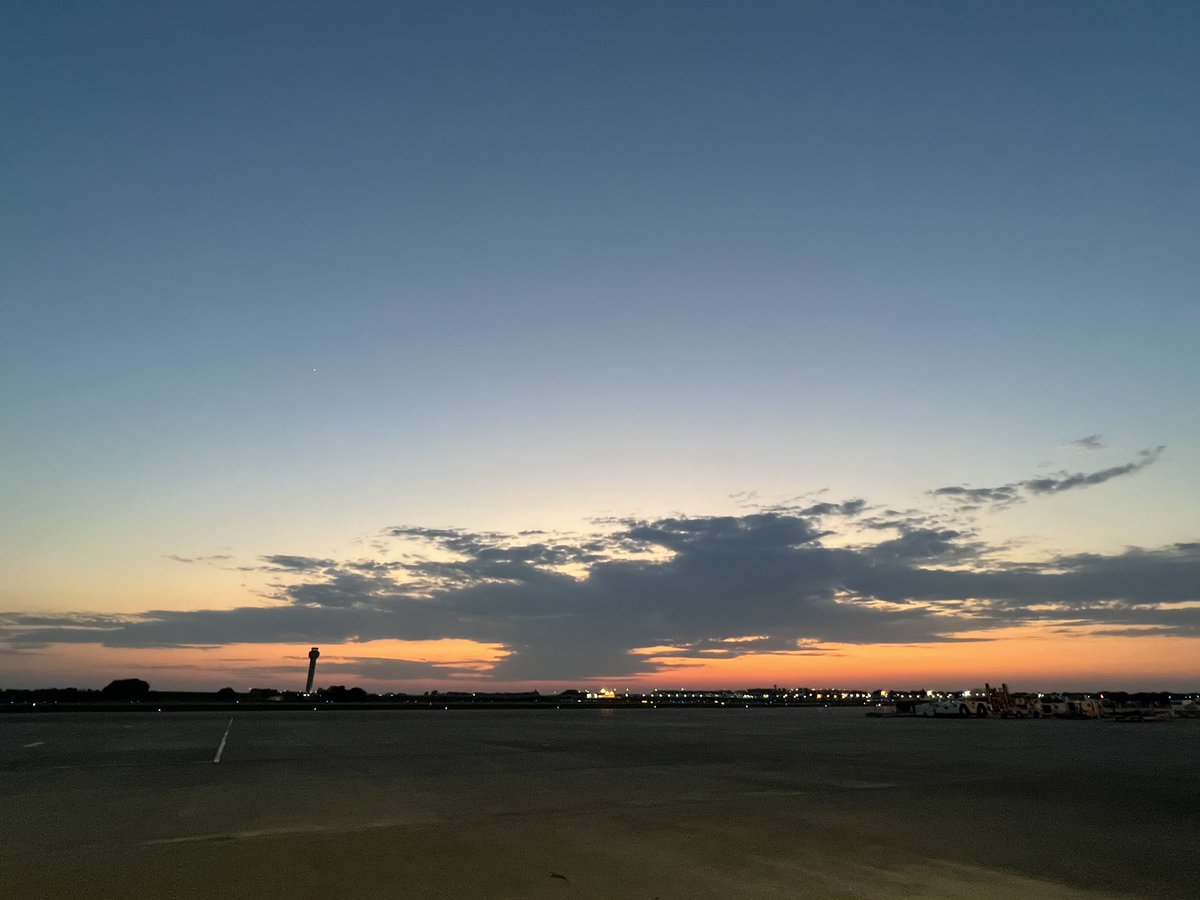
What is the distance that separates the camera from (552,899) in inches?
400

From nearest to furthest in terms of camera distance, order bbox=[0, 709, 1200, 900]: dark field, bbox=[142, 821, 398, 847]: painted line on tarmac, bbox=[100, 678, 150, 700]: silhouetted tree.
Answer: bbox=[0, 709, 1200, 900]: dark field < bbox=[142, 821, 398, 847]: painted line on tarmac < bbox=[100, 678, 150, 700]: silhouetted tree

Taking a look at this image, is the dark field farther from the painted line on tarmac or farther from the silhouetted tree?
the silhouetted tree

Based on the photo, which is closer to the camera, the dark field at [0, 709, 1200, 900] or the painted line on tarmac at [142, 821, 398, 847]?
the dark field at [0, 709, 1200, 900]

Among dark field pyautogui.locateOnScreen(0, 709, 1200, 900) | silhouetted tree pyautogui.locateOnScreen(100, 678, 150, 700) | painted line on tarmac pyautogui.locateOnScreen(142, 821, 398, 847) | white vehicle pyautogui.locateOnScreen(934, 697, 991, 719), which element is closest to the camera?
dark field pyautogui.locateOnScreen(0, 709, 1200, 900)

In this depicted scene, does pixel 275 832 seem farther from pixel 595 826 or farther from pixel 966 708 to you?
pixel 966 708

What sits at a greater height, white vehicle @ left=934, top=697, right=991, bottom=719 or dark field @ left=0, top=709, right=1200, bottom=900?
white vehicle @ left=934, top=697, right=991, bottom=719

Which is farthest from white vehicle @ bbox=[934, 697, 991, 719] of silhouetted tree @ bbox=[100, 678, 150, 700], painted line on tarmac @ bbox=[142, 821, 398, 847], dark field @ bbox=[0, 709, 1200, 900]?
silhouetted tree @ bbox=[100, 678, 150, 700]

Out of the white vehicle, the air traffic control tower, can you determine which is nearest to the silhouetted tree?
the air traffic control tower

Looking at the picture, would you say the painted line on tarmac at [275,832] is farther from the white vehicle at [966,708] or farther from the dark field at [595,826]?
the white vehicle at [966,708]

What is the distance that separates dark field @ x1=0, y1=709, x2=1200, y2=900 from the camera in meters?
11.1

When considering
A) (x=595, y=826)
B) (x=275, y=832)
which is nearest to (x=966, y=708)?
(x=595, y=826)

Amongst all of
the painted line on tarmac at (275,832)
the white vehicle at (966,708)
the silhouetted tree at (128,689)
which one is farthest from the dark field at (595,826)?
the silhouetted tree at (128,689)

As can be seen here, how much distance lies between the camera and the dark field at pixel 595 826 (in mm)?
11125

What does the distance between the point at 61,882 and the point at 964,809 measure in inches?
672
